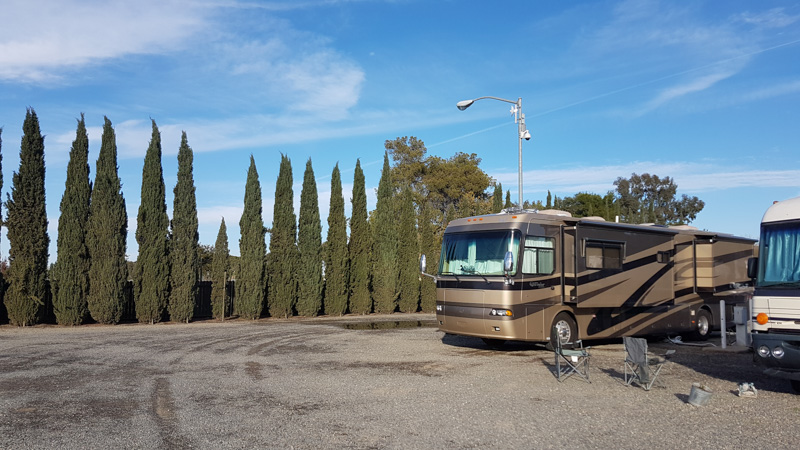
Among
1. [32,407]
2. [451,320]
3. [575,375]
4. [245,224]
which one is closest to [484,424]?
[575,375]

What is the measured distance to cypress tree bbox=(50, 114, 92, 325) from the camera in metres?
21.4

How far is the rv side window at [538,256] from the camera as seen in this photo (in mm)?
12922

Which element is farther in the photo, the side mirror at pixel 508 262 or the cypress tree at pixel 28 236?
the cypress tree at pixel 28 236

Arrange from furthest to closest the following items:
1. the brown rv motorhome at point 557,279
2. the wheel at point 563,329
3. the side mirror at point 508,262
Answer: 1. the wheel at point 563,329
2. the brown rv motorhome at point 557,279
3. the side mirror at point 508,262

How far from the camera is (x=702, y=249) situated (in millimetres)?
17000

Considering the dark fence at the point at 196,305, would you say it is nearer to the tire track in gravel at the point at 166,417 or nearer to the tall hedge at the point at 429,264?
the tall hedge at the point at 429,264

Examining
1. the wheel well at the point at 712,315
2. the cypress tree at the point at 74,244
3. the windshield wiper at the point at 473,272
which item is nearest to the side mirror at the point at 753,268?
the windshield wiper at the point at 473,272

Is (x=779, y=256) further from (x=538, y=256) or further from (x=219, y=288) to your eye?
(x=219, y=288)

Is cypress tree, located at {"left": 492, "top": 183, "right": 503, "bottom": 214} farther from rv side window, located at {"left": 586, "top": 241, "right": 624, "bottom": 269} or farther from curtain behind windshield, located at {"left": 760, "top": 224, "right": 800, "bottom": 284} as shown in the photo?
curtain behind windshield, located at {"left": 760, "top": 224, "right": 800, "bottom": 284}

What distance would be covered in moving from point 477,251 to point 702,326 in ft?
26.4

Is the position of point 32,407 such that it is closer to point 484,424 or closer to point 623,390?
point 484,424

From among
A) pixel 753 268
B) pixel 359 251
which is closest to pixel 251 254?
pixel 359 251

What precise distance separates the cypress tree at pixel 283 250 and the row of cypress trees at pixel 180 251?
1.8 inches

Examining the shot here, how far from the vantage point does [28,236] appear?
2083 cm
